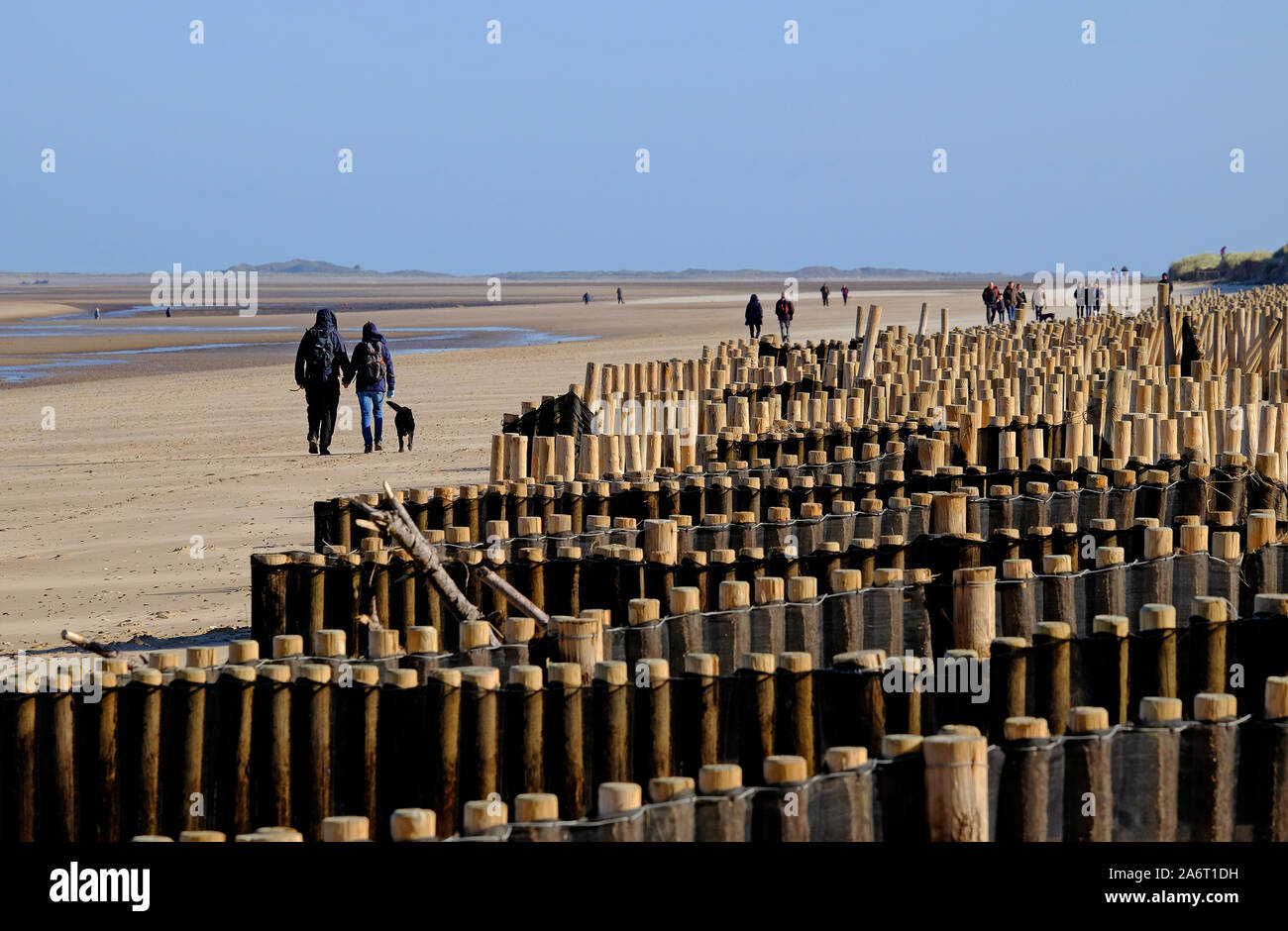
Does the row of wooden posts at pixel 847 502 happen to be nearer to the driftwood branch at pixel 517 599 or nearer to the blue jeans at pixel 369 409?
the driftwood branch at pixel 517 599

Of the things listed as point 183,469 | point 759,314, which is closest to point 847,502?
point 183,469

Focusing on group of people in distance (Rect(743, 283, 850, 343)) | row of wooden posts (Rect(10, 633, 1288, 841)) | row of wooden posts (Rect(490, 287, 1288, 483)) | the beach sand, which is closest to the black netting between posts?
row of wooden posts (Rect(490, 287, 1288, 483))

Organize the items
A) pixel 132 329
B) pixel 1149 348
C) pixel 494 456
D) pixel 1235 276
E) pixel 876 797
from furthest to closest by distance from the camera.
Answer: pixel 1235 276 < pixel 132 329 < pixel 1149 348 < pixel 494 456 < pixel 876 797

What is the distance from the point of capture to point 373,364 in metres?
16.8

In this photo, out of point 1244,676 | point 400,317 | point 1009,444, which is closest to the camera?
point 1244,676

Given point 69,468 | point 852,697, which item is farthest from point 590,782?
point 69,468

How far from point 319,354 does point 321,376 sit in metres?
0.24

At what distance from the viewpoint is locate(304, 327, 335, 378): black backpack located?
16312 mm

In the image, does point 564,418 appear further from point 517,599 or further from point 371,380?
point 517,599

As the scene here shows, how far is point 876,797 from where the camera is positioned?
415 centimetres

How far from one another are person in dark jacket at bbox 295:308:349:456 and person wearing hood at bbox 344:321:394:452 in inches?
A: 8.7
